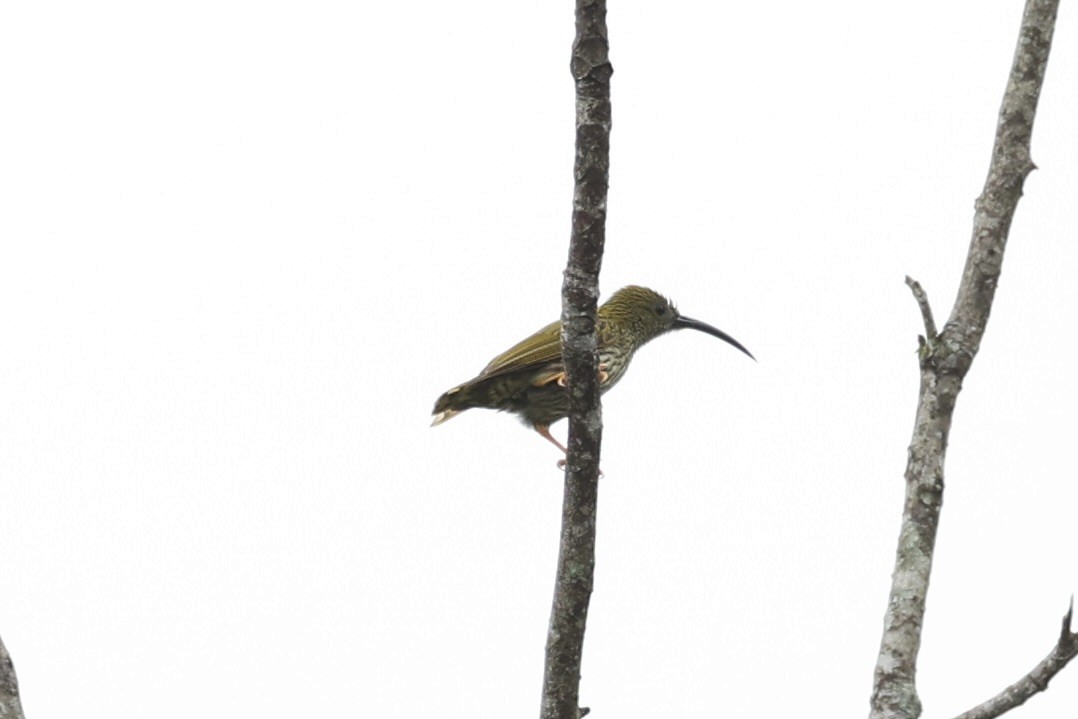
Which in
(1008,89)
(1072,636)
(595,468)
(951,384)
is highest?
(1008,89)

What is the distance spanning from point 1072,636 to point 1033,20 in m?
2.22

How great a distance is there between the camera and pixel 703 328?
39.4ft

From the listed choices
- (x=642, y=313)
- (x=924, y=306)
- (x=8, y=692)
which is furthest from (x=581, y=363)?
(x=642, y=313)

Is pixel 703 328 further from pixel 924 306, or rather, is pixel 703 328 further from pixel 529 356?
pixel 924 306

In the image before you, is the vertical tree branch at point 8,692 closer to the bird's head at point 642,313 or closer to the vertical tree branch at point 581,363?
the vertical tree branch at point 581,363

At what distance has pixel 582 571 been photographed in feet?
19.2

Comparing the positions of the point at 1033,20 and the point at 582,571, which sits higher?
the point at 1033,20

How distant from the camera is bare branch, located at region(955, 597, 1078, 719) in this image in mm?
5016

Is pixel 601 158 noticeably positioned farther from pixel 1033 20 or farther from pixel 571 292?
pixel 1033 20

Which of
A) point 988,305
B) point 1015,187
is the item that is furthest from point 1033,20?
point 988,305

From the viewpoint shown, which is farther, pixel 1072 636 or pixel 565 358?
pixel 565 358

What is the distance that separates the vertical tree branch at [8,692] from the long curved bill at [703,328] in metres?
7.13

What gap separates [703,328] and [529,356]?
3.02 metres

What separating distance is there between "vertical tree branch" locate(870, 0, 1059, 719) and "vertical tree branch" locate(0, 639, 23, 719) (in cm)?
269
